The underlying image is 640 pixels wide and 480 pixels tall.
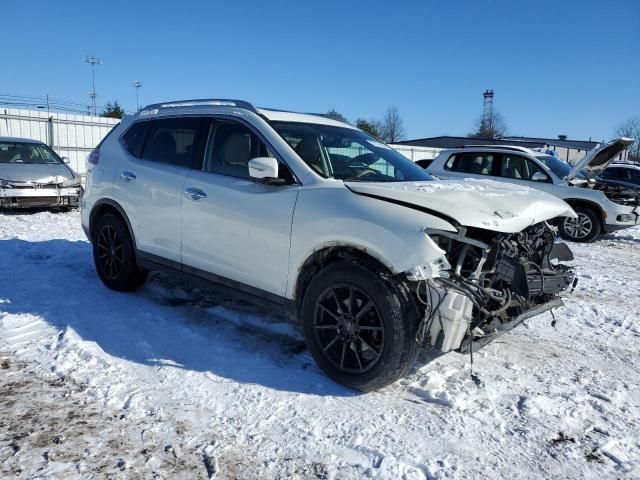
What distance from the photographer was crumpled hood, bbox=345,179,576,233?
3.21 meters

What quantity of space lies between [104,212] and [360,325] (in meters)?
3.45

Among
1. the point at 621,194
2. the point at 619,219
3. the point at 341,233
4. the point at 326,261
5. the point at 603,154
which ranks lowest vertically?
the point at 619,219

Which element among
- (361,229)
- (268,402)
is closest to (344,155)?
(361,229)

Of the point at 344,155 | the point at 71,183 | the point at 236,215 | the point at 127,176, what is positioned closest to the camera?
the point at 236,215

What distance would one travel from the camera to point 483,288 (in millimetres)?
3275

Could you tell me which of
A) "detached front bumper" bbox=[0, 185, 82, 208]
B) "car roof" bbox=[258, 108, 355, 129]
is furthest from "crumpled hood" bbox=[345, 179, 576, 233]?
"detached front bumper" bbox=[0, 185, 82, 208]

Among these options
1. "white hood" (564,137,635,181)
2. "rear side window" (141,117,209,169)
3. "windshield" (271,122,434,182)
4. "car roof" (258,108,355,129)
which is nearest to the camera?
"windshield" (271,122,434,182)

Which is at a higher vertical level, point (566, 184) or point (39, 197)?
point (566, 184)

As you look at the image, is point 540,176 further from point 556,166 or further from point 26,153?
point 26,153

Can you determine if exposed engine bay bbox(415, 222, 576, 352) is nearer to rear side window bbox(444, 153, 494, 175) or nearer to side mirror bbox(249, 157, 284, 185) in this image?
side mirror bbox(249, 157, 284, 185)

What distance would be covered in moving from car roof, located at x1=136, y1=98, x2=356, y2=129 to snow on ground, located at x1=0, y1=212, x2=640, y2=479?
1.85 m

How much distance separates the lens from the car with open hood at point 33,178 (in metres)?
10.1

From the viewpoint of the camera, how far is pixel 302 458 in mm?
2715

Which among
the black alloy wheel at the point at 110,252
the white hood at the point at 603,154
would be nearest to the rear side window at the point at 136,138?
the black alloy wheel at the point at 110,252
